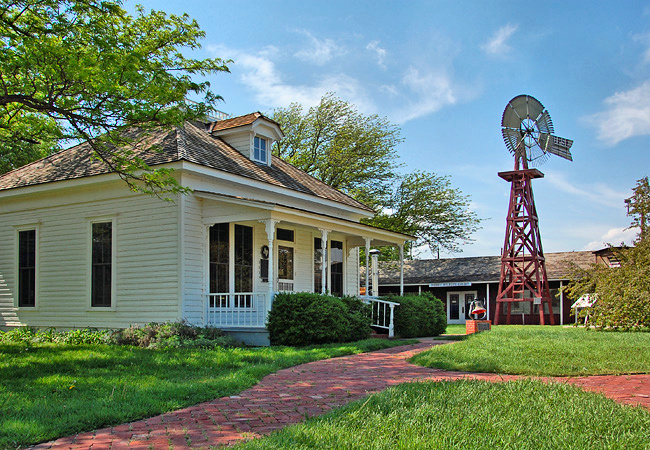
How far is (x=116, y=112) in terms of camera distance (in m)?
11.2

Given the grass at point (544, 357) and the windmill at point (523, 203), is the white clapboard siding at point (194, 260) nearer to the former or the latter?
the grass at point (544, 357)

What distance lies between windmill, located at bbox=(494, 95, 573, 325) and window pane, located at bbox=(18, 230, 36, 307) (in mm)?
21062

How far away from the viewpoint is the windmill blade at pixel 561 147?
3281 cm

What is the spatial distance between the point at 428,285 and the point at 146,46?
2450 cm

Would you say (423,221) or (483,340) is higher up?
(423,221)

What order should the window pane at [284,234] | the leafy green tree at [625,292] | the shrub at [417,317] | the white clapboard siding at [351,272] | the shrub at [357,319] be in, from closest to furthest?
1. the shrub at [357,319]
2. the window pane at [284,234]
3. the shrub at [417,317]
4. the leafy green tree at [625,292]
5. the white clapboard siding at [351,272]

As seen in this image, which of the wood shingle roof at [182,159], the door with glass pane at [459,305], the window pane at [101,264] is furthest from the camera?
the door with glass pane at [459,305]

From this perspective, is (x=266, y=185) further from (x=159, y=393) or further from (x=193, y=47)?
(x=159, y=393)

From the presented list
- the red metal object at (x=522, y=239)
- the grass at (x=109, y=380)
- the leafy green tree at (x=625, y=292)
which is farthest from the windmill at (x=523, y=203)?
the grass at (x=109, y=380)

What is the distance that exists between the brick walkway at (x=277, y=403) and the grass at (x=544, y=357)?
1.14 feet

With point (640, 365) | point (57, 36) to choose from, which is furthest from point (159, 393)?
point (57, 36)

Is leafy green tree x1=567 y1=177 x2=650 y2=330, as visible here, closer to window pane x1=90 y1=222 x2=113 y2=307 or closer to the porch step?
the porch step

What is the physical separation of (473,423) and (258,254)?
11408 millimetres

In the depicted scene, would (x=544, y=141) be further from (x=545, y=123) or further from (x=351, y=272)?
(x=351, y=272)
